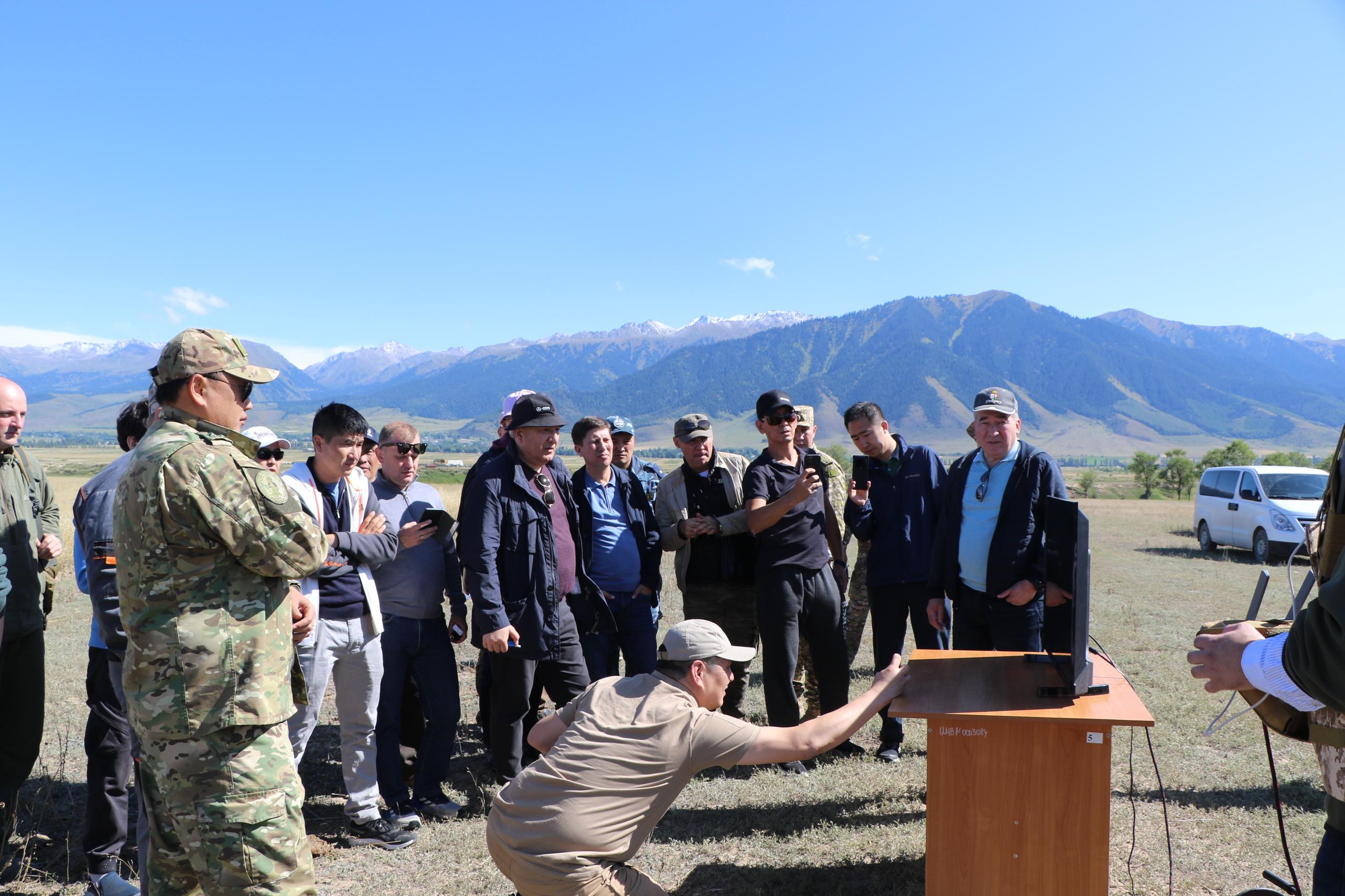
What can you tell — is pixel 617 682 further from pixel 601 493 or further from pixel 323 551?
pixel 601 493

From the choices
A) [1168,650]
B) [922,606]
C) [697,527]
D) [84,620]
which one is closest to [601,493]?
[697,527]

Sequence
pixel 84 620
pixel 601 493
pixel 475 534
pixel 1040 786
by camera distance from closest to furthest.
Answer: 1. pixel 1040 786
2. pixel 475 534
3. pixel 601 493
4. pixel 84 620

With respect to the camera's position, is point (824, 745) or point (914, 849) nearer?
point (824, 745)

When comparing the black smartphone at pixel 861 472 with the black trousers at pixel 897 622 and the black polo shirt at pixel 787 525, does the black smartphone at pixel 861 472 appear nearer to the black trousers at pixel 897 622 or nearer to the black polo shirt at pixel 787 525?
the black polo shirt at pixel 787 525

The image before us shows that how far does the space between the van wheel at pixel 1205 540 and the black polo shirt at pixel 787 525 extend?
14.5 meters

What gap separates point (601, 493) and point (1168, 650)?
6228 millimetres

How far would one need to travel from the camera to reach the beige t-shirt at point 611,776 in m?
2.44

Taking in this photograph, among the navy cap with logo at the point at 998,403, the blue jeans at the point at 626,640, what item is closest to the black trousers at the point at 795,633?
the blue jeans at the point at 626,640

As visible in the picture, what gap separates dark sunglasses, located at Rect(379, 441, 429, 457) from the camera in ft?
15.0

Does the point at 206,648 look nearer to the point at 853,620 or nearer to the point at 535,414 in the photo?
the point at 535,414

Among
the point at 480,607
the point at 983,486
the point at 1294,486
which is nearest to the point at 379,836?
the point at 480,607

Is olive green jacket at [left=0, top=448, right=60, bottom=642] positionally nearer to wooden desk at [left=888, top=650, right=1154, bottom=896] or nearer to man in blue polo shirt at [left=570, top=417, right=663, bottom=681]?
man in blue polo shirt at [left=570, top=417, right=663, bottom=681]

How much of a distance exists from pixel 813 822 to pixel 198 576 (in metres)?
3.21

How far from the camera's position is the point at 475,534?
166 inches
